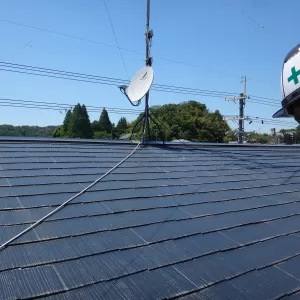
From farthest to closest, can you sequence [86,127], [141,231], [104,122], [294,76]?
[104,122] < [86,127] < [141,231] < [294,76]

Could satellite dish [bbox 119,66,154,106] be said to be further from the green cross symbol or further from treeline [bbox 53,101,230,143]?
treeline [bbox 53,101,230,143]

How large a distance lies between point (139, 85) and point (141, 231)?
5283 mm

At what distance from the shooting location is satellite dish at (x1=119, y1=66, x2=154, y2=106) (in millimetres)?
7418

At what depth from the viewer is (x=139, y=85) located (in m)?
7.68

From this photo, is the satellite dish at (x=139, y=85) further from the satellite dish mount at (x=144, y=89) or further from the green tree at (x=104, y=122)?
the green tree at (x=104, y=122)

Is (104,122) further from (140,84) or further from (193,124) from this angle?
(140,84)

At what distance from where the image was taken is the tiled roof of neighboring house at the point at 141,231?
212 cm

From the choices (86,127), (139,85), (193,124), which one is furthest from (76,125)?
(139,85)

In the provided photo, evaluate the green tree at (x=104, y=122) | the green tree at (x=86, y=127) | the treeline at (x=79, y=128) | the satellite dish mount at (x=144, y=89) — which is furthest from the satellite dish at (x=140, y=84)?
the green tree at (x=104, y=122)

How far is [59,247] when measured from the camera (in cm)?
243

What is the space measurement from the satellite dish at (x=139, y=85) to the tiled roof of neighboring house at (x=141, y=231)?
2.41 metres

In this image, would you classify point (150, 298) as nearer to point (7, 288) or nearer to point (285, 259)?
point (7, 288)

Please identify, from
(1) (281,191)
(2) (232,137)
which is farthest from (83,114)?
(1) (281,191)

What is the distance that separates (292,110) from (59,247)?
6.67ft
